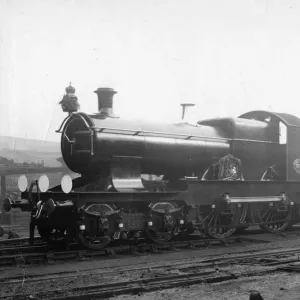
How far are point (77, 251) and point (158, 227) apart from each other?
229cm

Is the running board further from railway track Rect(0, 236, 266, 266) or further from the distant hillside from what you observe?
the distant hillside

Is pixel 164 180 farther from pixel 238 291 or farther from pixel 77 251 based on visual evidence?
pixel 238 291

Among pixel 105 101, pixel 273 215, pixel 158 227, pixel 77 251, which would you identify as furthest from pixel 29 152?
pixel 77 251

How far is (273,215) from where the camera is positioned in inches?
558

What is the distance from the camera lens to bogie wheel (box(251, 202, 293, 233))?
44.3 feet

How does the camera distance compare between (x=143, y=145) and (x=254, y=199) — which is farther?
(x=254, y=199)

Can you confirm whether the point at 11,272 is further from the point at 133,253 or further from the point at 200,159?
the point at 200,159

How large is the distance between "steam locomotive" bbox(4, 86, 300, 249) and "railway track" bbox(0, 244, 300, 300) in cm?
195

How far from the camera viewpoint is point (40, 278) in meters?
7.55

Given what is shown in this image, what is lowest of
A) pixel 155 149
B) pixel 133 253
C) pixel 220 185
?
pixel 133 253

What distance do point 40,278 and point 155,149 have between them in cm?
482

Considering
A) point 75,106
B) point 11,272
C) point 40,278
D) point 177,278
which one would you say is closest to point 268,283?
point 177,278

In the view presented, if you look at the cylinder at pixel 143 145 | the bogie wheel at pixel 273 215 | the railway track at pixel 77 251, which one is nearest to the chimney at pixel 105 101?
the cylinder at pixel 143 145

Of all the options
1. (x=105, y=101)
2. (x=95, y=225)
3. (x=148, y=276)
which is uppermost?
(x=105, y=101)
